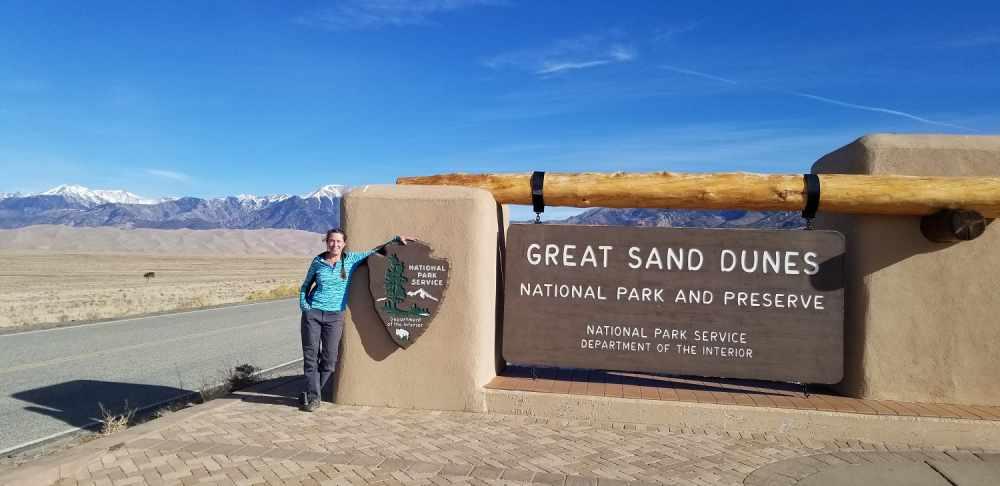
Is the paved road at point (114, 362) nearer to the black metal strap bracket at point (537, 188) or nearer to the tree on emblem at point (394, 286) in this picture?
the tree on emblem at point (394, 286)

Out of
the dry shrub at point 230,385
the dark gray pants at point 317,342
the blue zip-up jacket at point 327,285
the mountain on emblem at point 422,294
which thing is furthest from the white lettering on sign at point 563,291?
the dry shrub at point 230,385

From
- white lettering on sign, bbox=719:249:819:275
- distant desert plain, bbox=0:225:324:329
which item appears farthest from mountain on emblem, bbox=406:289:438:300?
distant desert plain, bbox=0:225:324:329

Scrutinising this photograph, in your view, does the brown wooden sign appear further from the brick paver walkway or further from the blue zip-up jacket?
Answer: the blue zip-up jacket

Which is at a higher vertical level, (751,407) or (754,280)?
(754,280)

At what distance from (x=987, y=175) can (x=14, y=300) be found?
2831 centimetres

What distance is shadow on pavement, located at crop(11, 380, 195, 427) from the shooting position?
7.52 metres

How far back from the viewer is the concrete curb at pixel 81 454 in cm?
462

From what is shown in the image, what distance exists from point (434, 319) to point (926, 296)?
15.8 feet

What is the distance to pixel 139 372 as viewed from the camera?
9.85m

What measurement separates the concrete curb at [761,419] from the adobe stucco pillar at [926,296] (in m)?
0.61

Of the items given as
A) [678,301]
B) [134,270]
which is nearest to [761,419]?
[678,301]

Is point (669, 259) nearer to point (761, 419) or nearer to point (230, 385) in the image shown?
point (761, 419)

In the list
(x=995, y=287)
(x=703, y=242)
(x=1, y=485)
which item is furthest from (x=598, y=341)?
(x=1, y=485)

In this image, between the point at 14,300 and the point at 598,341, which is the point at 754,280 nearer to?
the point at 598,341
